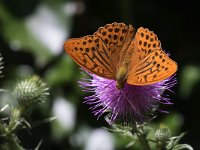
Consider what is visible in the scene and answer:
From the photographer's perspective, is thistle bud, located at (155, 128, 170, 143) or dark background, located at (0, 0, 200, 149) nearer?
thistle bud, located at (155, 128, 170, 143)

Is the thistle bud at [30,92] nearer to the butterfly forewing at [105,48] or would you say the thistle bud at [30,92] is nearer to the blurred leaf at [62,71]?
the butterfly forewing at [105,48]

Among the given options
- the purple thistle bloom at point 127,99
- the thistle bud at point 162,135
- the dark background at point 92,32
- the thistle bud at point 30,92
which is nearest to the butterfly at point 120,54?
the purple thistle bloom at point 127,99

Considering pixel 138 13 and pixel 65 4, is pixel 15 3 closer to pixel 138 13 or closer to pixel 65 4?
pixel 65 4

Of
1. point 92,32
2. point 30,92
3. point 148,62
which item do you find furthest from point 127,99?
point 92,32

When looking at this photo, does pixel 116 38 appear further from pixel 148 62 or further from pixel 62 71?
pixel 62 71

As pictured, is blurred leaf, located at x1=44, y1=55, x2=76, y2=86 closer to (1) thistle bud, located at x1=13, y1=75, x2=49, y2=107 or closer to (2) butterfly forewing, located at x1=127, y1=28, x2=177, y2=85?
(1) thistle bud, located at x1=13, y1=75, x2=49, y2=107

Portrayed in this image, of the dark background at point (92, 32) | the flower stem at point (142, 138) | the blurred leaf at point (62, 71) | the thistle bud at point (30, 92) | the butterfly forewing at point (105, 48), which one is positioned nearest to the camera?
the butterfly forewing at point (105, 48)

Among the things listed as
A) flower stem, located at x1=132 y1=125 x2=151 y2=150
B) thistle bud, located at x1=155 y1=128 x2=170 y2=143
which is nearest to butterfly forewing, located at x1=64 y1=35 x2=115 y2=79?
flower stem, located at x1=132 y1=125 x2=151 y2=150

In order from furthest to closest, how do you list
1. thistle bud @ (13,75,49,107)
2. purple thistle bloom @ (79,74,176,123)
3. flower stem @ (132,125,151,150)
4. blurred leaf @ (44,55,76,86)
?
blurred leaf @ (44,55,76,86)
thistle bud @ (13,75,49,107)
purple thistle bloom @ (79,74,176,123)
flower stem @ (132,125,151,150)
